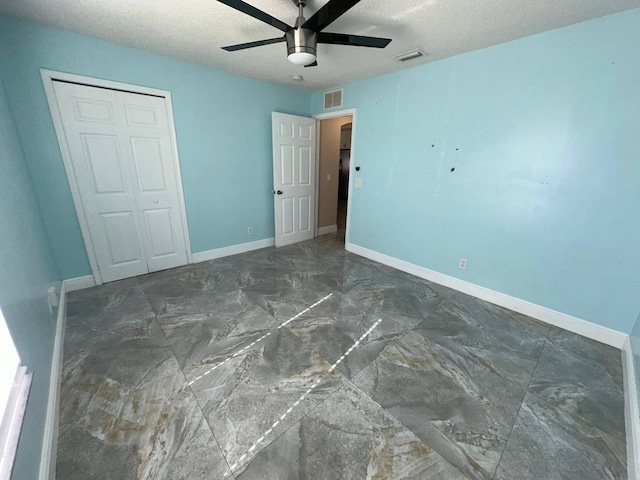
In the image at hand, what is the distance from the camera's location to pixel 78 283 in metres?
2.64

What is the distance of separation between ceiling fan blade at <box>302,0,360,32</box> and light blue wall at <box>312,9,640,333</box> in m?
1.74

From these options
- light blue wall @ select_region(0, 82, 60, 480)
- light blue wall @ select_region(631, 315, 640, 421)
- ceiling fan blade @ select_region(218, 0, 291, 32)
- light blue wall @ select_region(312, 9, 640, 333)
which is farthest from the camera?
light blue wall @ select_region(312, 9, 640, 333)

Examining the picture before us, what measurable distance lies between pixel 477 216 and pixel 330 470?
2.57 meters

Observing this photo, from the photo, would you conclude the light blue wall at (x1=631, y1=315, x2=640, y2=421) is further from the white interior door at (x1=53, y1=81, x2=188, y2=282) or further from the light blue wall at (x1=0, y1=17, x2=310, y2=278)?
the white interior door at (x1=53, y1=81, x2=188, y2=282)

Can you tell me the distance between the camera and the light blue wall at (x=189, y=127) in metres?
2.15

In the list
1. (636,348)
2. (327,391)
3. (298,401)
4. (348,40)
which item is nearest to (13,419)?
(298,401)

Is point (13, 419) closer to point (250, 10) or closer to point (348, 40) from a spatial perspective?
point (250, 10)

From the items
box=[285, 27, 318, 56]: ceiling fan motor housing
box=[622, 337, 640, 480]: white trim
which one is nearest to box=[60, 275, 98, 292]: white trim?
box=[285, 27, 318, 56]: ceiling fan motor housing

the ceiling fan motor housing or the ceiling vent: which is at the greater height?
the ceiling vent

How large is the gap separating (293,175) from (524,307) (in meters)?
3.36

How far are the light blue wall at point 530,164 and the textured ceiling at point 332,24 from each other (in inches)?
9.1

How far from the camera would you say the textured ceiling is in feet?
5.73

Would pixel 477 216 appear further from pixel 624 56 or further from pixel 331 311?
pixel 331 311

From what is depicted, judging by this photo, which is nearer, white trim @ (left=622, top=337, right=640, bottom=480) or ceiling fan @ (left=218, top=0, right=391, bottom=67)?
white trim @ (left=622, top=337, right=640, bottom=480)
